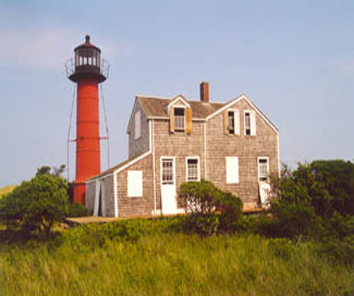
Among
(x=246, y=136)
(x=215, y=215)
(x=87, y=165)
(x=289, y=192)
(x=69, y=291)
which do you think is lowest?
(x=69, y=291)

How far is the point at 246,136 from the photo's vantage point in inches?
796

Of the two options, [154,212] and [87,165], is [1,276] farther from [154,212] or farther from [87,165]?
[87,165]

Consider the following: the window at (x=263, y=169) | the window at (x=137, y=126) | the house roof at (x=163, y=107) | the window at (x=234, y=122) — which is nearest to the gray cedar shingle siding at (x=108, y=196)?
the window at (x=137, y=126)

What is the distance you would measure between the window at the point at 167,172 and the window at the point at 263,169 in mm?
5856

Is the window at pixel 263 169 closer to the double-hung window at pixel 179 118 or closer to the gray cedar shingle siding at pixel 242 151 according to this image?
the gray cedar shingle siding at pixel 242 151

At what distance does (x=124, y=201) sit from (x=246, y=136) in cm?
854

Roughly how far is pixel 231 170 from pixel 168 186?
162 inches

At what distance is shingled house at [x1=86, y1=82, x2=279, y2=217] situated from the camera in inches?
688

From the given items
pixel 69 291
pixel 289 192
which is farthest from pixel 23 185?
pixel 289 192

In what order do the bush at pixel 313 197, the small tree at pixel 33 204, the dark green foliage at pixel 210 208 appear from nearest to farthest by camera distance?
1. the small tree at pixel 33 204
2. the bush at pixel 313 197
3. the dark green foliage at pixel 210 208

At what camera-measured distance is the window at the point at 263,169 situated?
2039cm

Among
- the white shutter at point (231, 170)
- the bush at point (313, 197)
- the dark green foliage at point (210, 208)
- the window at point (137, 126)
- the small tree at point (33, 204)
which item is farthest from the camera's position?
the window at point (137, 126)

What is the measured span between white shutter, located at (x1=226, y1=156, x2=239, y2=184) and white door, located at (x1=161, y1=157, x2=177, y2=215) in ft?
11.3

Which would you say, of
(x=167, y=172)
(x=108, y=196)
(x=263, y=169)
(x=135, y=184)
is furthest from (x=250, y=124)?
(x=108, y=196)
